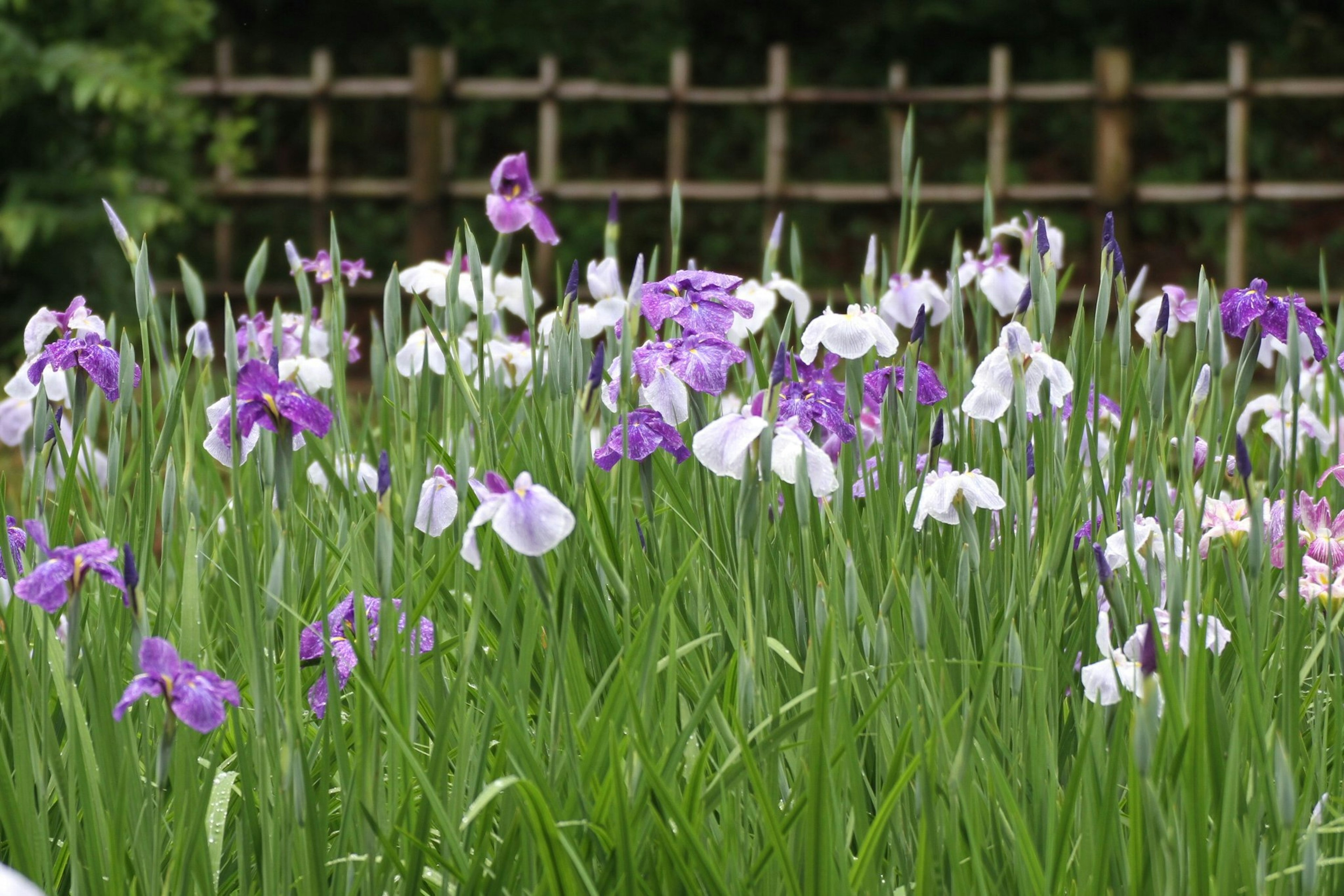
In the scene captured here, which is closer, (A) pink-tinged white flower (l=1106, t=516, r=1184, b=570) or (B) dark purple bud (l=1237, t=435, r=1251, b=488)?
(B) dark purple bud (l=1237, t=435, r=1251, b=488)

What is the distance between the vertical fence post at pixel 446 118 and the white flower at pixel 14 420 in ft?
18.2

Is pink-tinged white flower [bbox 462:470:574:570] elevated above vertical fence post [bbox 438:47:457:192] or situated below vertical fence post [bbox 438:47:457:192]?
below

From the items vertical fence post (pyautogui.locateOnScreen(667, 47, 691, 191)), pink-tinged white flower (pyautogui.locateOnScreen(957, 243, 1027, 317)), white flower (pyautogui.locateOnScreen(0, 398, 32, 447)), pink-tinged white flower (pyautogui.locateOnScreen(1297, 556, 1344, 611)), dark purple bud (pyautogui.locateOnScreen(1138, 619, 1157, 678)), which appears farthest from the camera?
vertical fence post (pyautogui.locateOnScreen(667, 47, 691, 191))

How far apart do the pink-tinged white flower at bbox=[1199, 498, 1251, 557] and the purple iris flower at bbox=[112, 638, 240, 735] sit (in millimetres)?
807

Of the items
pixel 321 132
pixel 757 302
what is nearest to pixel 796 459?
pixel 757 302

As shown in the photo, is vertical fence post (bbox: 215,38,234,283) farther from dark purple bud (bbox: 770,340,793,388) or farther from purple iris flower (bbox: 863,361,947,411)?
dark purple bud (bbox: 770,340,793,388)

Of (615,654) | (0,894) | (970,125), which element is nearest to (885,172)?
(970,125)

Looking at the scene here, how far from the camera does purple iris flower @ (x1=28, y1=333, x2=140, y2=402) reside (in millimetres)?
1197

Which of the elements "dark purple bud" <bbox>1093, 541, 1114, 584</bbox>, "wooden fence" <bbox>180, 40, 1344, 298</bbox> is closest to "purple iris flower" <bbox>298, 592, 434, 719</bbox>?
"dark purple bud" <bbox>1093, 541, 1114, 584</bbox>

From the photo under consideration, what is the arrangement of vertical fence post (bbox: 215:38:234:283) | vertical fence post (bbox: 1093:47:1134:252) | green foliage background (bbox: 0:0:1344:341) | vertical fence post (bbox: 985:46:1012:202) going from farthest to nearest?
green foliage background (bbox: 0:0:1344:341) → vertical fence post (bbox: 215:38:234:283) → vertical fence post (bbox: 985:46:1012:202) → vertical fence post (bbox: 1093:47:1134:252)

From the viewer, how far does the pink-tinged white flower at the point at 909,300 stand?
1.92 meters

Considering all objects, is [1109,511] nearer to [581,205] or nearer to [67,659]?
[67,659]

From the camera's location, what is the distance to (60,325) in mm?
1340

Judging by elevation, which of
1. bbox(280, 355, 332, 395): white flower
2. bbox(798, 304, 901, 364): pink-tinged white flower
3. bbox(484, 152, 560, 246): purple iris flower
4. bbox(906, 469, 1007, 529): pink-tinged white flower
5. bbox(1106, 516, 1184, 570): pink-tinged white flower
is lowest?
bbox(1106, 516, 1184, 570): pink-tinged white flower
